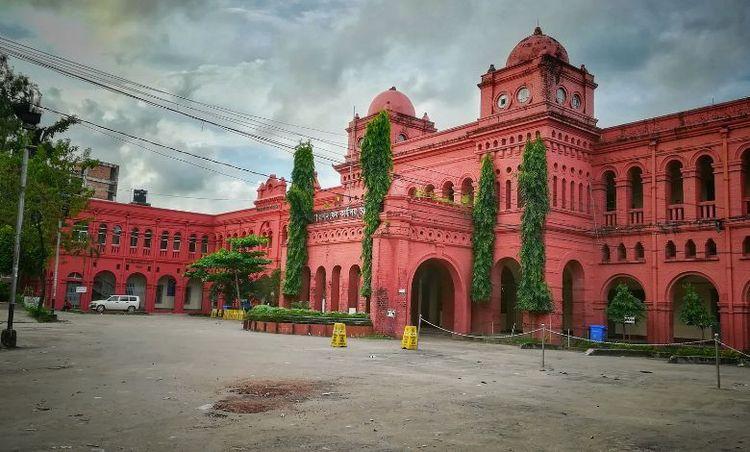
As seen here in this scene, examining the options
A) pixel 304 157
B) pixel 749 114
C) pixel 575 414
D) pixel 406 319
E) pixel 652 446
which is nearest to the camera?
pixel 652 446

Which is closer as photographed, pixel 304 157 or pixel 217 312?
pixel 304 157

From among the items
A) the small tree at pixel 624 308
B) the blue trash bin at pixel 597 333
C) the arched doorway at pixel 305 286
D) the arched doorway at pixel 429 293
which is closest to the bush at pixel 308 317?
the arched doorway at pixel 305 286

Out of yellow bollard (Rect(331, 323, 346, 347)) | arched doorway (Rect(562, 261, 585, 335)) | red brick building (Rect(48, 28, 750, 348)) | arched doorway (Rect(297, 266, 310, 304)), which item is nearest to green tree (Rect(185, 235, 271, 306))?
arched doorway (Rect(297, 266, 310, 304))

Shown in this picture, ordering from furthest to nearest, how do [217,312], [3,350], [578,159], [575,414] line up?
[217,312], [578,159], [3,350], [575,414]

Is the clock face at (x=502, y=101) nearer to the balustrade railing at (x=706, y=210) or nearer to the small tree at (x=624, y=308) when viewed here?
the balustrade railing at (x=706, y=210)

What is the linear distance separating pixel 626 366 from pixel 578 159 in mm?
13979

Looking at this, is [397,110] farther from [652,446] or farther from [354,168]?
[652,446]

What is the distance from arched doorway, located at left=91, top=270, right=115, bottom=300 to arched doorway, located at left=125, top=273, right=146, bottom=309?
4.87 feet

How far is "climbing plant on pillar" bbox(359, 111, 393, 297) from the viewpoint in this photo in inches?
1073

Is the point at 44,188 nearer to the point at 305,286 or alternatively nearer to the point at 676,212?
the point at 305,286

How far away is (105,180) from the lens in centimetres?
6981

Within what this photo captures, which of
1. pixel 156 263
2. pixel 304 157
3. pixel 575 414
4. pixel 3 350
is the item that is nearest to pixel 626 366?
pixel 575 414

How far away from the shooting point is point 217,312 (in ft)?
149

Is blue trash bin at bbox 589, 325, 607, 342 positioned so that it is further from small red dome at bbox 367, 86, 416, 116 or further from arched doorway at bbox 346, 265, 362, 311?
small red dome at bbox 367, 86, 416, 116
